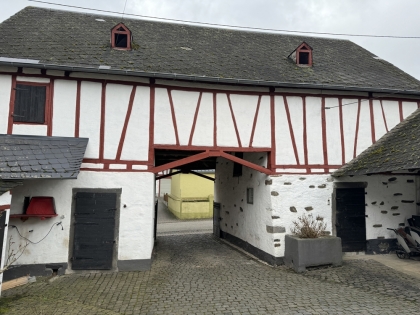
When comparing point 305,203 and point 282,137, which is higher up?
point 282,137

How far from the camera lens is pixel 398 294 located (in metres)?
5.53

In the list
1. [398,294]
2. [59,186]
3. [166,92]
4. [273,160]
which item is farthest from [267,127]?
[59,186]

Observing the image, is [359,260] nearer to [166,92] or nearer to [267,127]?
[267,127]

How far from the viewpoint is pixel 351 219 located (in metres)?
8.34

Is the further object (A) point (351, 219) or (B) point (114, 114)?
(A) point (351, 219)

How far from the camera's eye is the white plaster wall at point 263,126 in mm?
8008

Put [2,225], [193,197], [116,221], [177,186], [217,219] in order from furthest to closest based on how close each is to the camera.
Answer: [177,186]
[193,197]
[217,219]
[116,221]
[2,225]

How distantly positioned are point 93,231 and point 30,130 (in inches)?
100

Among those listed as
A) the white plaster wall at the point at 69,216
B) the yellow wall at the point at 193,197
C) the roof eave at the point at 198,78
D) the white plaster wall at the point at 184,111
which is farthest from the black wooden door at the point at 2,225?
the yellow wall at the point at 193,197

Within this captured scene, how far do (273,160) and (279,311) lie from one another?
12.8ft

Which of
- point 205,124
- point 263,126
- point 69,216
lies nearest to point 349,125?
point 263,126

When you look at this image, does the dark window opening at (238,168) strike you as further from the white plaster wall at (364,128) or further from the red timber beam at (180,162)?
the white plaster wall at (364,128)

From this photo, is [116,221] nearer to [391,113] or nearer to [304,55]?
[304,55]

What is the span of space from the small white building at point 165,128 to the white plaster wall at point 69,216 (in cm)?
2
